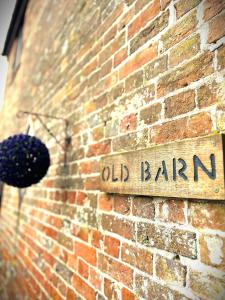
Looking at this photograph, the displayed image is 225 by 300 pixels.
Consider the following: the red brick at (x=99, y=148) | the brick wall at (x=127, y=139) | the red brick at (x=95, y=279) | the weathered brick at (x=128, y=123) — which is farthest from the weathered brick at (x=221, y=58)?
the red brick at (x=95, y=279)

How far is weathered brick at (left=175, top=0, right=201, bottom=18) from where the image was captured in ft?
2.98

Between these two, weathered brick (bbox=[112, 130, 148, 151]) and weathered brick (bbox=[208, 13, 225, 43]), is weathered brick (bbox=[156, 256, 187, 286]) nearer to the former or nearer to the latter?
weathered brick (bbox=[112, 130, 148, 151])

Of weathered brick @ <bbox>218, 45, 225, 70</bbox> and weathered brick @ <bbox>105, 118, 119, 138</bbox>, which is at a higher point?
weathered brick @ <bbox>218, 45, 225, 70</bbox>

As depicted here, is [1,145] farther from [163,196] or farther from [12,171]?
[163,196]

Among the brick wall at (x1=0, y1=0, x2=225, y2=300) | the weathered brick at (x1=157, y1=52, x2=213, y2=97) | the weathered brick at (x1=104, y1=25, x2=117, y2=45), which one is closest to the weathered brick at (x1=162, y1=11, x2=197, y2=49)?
the brick wall at (x1=0, y1=0, x2=225, y2=300)

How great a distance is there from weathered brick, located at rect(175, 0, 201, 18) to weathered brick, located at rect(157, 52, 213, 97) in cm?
19

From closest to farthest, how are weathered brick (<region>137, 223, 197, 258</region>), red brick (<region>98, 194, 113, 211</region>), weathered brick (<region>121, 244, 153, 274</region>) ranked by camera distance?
1. weathered brick (<region>137, 223, 197, 258</region>)
2. weathered brick (<region>121, 244, 153, 274</region>)
3. red brick (<region>98, 194, 113, 211</region>)

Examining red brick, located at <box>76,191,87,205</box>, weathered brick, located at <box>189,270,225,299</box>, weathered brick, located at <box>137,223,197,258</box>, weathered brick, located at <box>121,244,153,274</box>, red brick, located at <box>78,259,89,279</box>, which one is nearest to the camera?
weathered brick, located at <box>189,270,225,299</box>

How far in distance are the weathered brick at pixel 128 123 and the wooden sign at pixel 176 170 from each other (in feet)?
0.42

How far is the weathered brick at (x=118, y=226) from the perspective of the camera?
108 centimetres

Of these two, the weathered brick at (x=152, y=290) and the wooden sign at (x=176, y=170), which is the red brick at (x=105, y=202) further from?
the weathered brick at (x=152, y=290)

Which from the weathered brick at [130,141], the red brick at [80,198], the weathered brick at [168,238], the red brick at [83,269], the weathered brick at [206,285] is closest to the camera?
the weathered brick at [206,285]

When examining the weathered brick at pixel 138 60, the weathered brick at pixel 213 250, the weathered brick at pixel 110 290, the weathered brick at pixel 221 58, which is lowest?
the weathered brick at pixel 110 290

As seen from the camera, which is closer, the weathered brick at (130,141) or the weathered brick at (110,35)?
the weathered brick at (130,141)
